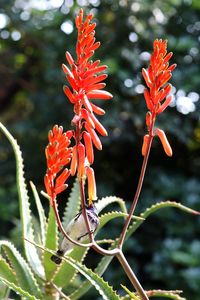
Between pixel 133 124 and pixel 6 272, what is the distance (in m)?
1.96

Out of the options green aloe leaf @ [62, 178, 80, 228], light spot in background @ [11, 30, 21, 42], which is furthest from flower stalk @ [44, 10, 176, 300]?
light spot in background @ [11, 30, 21, 42]

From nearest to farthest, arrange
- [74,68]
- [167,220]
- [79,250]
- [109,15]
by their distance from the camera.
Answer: [74,68], [79,250], [167,220], [109,15]

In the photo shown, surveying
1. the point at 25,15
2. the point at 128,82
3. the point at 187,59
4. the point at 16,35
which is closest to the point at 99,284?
the point at 128,82

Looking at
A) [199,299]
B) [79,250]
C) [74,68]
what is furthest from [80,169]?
[199,299]

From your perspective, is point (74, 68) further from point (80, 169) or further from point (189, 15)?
point (189, 15)

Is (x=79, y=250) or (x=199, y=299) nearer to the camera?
(x=79, y=250)

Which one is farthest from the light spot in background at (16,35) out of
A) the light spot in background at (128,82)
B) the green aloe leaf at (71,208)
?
the green aloe leaf at (71,208)

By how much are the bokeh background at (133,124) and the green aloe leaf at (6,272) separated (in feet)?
5.08

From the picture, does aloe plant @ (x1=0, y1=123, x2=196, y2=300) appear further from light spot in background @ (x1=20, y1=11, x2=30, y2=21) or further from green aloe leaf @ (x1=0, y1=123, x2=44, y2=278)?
light spot in background @ (x1=20, y1=11, x2=30, y2=21)

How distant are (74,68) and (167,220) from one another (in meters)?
→ 1.93

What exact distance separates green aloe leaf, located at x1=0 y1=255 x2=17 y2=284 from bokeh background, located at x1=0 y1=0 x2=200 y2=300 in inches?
61.0

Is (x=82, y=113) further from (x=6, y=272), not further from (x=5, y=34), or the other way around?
(x=5, y=34)

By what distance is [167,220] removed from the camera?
2408mm

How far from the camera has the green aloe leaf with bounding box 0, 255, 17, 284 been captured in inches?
27.0
